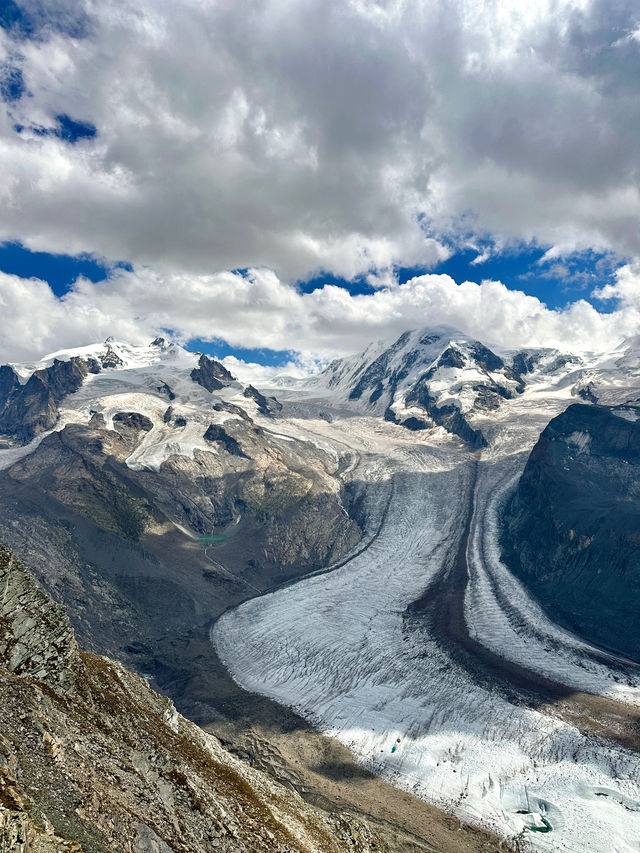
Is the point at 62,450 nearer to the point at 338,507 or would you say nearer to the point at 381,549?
the point at 338,507

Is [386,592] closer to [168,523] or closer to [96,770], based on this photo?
[168,523]

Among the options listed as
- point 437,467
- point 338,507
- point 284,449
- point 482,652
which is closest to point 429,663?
point 482,652

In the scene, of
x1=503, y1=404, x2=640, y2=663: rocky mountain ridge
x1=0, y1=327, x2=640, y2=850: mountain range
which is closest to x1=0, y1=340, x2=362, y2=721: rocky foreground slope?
x1=0, y1=327, x2=640, y2=850: mountain range

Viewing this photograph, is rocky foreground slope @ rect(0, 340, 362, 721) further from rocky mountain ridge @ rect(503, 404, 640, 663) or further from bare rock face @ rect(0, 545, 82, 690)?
bare rock face @ rect(0, 545, 82, 690)

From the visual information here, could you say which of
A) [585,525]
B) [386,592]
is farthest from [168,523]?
[585,525]

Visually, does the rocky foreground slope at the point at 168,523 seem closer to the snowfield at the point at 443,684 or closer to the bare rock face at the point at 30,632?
the snowfield at the point at 443,684

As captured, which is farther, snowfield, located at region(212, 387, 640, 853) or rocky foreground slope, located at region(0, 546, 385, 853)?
snowfield, located at region(212, 387, 640, 853)

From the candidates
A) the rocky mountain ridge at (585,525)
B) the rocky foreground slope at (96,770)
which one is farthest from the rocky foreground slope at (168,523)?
the rocky mountain ridge at (585,525)
